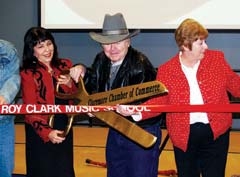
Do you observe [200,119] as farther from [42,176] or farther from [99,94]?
[42,176]

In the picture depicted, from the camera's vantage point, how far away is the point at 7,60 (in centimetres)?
284

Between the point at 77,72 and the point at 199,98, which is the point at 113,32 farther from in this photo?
the point at 199,98

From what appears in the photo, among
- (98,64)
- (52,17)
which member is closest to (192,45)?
(98,64)

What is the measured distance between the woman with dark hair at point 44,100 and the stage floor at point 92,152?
1.06 meters

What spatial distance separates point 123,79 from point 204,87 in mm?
428

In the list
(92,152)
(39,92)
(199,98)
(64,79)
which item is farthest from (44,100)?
(92,152)

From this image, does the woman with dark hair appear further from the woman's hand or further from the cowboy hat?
the cowboy hat

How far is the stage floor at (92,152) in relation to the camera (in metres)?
4.15

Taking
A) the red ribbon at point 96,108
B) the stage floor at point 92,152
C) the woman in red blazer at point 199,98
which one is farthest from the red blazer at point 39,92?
the stage floor at point 92,152

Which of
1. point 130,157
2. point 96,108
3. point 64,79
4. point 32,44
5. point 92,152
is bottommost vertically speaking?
point 92,152

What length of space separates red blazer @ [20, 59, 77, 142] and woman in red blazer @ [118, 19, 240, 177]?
515mm

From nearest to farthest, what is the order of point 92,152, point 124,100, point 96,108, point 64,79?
point 124,100
point 96,108
point 64,79
point 92,152

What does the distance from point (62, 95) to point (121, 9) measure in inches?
111

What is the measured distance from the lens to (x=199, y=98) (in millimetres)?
2645
